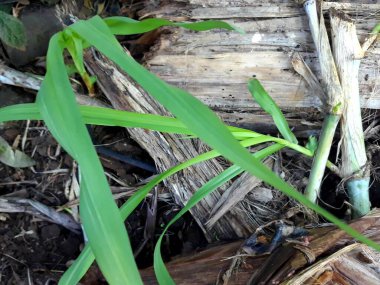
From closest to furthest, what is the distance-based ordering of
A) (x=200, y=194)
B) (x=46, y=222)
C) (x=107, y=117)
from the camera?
(x=107, y=117) < (x=200, y=194) < (x=46, y=222)

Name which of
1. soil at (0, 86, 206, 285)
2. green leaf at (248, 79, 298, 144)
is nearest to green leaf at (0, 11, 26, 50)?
soil at (0, 86, 206, 285)

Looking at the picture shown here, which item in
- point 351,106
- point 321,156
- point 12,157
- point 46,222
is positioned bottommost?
point 46,222

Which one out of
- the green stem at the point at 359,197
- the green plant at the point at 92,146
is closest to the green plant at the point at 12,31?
the green plant at the point at 92,146

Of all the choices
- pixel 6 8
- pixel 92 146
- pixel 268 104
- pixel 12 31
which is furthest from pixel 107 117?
pixel 6 8

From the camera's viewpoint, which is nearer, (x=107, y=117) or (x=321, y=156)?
(x=107, y=117)

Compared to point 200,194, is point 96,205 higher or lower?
higher

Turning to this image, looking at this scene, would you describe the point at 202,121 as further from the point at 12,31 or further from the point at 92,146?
the point at 12,31

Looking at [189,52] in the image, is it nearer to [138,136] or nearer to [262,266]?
[138,136]
